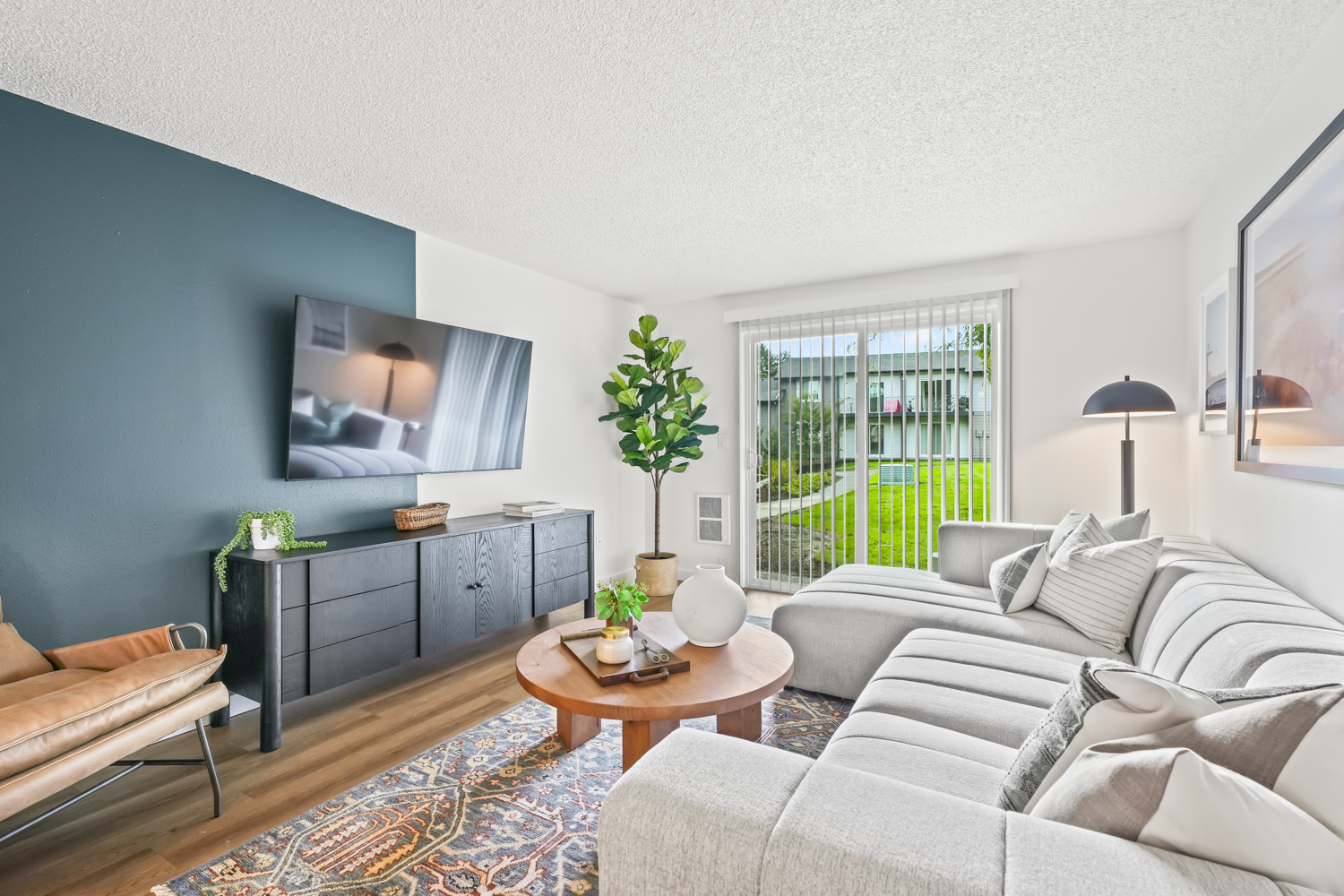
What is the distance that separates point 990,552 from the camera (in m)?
3.19

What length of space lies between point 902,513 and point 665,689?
306 cm

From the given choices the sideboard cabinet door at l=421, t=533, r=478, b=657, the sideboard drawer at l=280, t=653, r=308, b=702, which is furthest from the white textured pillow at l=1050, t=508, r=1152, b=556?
the sideboard drawer at l=280, t=653, r=308, b=702

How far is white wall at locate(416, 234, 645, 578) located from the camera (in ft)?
12.3

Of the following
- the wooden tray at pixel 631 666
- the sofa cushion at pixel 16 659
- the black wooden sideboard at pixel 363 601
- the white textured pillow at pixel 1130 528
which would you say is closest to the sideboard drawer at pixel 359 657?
the black wooden sideboard at pixel 363 601

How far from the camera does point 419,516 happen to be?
3.26 meters

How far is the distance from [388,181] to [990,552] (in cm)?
344

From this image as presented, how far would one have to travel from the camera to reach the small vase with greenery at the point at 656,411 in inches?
182

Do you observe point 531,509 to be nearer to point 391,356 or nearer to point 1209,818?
point 391,356

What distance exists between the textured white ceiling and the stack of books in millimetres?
1657

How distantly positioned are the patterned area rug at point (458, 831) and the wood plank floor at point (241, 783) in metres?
0.12

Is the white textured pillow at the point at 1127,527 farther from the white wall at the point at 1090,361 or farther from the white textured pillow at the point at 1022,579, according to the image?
the white wall at the point at 1090,361

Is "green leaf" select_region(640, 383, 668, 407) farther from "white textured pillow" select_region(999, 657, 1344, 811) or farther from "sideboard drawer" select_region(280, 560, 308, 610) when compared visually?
"white textured pillow" select_region(999, 657, 1344, 811)

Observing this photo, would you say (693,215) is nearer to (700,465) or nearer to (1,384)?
(700,465)

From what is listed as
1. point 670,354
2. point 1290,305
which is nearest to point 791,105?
point 1290,305
